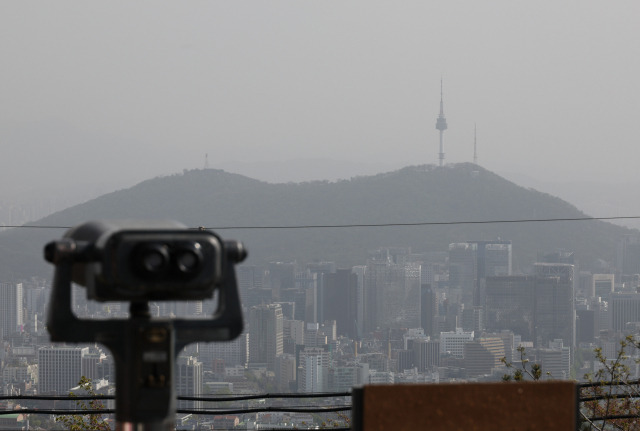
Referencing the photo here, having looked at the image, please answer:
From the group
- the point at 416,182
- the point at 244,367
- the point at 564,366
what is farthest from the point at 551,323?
the point at 416,182

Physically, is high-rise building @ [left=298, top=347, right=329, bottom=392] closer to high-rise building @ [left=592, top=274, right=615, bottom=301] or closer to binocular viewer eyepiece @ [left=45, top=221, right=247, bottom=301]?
high-rise building @ [left=592, top=274, right=615, bottom=301]

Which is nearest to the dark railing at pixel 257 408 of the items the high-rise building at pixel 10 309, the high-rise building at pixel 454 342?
the high-rise building at pixel 10 309

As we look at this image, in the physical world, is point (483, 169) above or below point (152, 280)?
above

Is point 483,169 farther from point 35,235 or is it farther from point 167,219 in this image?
point 167,219

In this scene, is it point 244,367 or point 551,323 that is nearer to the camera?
point 244,367

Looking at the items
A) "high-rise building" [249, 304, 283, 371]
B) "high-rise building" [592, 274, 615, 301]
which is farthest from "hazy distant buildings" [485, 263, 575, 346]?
"high-rise building" [249, 304, 283, 371]
